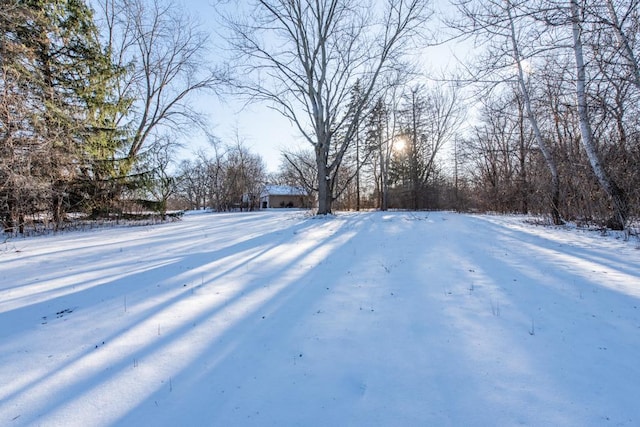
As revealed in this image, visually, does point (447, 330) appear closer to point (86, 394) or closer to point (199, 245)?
point (86, 394)

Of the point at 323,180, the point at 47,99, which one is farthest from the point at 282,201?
the point at 47,99

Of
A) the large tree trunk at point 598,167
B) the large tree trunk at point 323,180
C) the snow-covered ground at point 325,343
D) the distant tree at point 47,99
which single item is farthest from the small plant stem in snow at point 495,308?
the large tree trunk at point 323,180

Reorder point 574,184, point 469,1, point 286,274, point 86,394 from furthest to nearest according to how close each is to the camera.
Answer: point 574,184 < point 469,1 < point 286,274 < point 86,394

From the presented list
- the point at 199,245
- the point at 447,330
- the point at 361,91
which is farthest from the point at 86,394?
the point at 361,91

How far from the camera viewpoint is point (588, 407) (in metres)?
1.57

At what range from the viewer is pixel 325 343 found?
2291 millimetres

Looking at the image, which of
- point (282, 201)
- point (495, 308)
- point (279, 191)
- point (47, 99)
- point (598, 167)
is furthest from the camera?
point (279, 191)

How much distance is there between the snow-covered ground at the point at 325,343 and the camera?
1609 mm

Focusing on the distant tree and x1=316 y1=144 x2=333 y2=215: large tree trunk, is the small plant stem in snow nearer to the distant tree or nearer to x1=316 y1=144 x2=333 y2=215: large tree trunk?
the distant tree

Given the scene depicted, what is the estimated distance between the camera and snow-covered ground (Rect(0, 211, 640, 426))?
5.28 ft

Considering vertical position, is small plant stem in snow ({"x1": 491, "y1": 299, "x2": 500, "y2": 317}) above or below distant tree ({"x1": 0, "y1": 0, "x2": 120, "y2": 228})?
below

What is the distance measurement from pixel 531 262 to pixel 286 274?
3683mm

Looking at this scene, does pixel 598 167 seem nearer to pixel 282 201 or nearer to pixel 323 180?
pixel 323 180

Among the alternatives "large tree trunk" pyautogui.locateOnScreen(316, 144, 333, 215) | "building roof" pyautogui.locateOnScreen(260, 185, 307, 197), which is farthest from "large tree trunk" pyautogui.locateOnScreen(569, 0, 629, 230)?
"building roof" pyautogui.locateOnScreen(260, 185, 307, 197)
